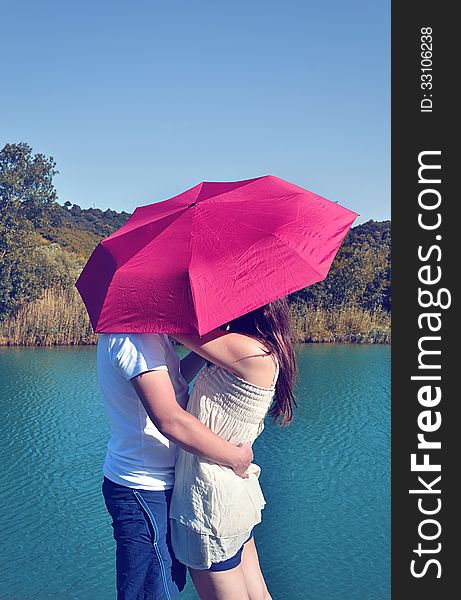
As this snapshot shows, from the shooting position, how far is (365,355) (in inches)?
364

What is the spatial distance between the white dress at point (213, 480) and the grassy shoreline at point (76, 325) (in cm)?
855

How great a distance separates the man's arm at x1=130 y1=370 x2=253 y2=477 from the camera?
1.36m

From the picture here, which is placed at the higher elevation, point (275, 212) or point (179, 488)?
point (275, 212)

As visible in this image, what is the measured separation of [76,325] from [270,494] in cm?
591

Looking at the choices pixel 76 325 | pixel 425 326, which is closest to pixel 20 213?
pixel 76 325

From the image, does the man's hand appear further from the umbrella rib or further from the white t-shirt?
the umbrella rib

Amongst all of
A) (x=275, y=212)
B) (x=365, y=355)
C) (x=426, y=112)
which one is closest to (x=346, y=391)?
(x=365, y=355)

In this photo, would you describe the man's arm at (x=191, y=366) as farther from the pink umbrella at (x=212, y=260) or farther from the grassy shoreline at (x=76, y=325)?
the grassy shoreline at (x=76, y=325)

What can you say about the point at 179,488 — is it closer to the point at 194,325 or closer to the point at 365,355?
the point at 194,325

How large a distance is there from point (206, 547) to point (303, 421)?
15.4ft

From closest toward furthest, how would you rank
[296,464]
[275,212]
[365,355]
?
[275,212] < [296,464] < [365,355]

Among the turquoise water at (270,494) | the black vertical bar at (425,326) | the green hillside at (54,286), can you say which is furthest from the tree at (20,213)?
the black vertical bar at (425,326)

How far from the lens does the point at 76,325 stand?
32.4ft

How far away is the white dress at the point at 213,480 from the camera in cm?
146
